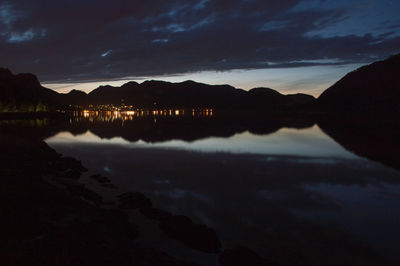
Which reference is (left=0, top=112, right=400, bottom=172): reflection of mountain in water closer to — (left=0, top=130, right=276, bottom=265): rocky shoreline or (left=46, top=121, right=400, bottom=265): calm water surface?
(left=46, top=121, right=400, bottom=265): calm water surface

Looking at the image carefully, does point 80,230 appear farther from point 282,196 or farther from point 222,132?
point 222,132

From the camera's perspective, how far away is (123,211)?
581 inches

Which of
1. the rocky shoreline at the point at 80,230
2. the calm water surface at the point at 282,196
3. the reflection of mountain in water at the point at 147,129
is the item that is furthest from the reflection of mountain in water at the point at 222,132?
the rocky shoreline at the point at 80,230

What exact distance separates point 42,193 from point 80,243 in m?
6.67

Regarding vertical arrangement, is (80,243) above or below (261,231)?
above

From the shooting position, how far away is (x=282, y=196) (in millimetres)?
18469

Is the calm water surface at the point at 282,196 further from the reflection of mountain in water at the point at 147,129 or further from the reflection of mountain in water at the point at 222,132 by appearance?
the reflection of mountain in water at the point at 147,129

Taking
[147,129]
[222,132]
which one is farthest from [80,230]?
[147,129]

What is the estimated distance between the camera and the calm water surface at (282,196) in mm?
12109

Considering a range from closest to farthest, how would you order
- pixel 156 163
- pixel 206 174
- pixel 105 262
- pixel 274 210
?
pixel 105 262, pixel 274 210, pixel 206 174, pixel 156 163

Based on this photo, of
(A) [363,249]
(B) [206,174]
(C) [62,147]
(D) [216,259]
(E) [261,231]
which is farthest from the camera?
(C) [62,147]

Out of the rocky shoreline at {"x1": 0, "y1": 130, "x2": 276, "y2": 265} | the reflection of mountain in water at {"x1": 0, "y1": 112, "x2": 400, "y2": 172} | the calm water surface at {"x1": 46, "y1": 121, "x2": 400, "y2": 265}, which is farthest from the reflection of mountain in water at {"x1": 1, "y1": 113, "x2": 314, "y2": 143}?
the rocky shoreline at {"x1": 0, "y1": 130, "x2": 276, "y2": 265}

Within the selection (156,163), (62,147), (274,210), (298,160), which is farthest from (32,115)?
(274,210)

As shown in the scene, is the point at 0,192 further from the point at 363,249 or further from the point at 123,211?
the point at 363,249
